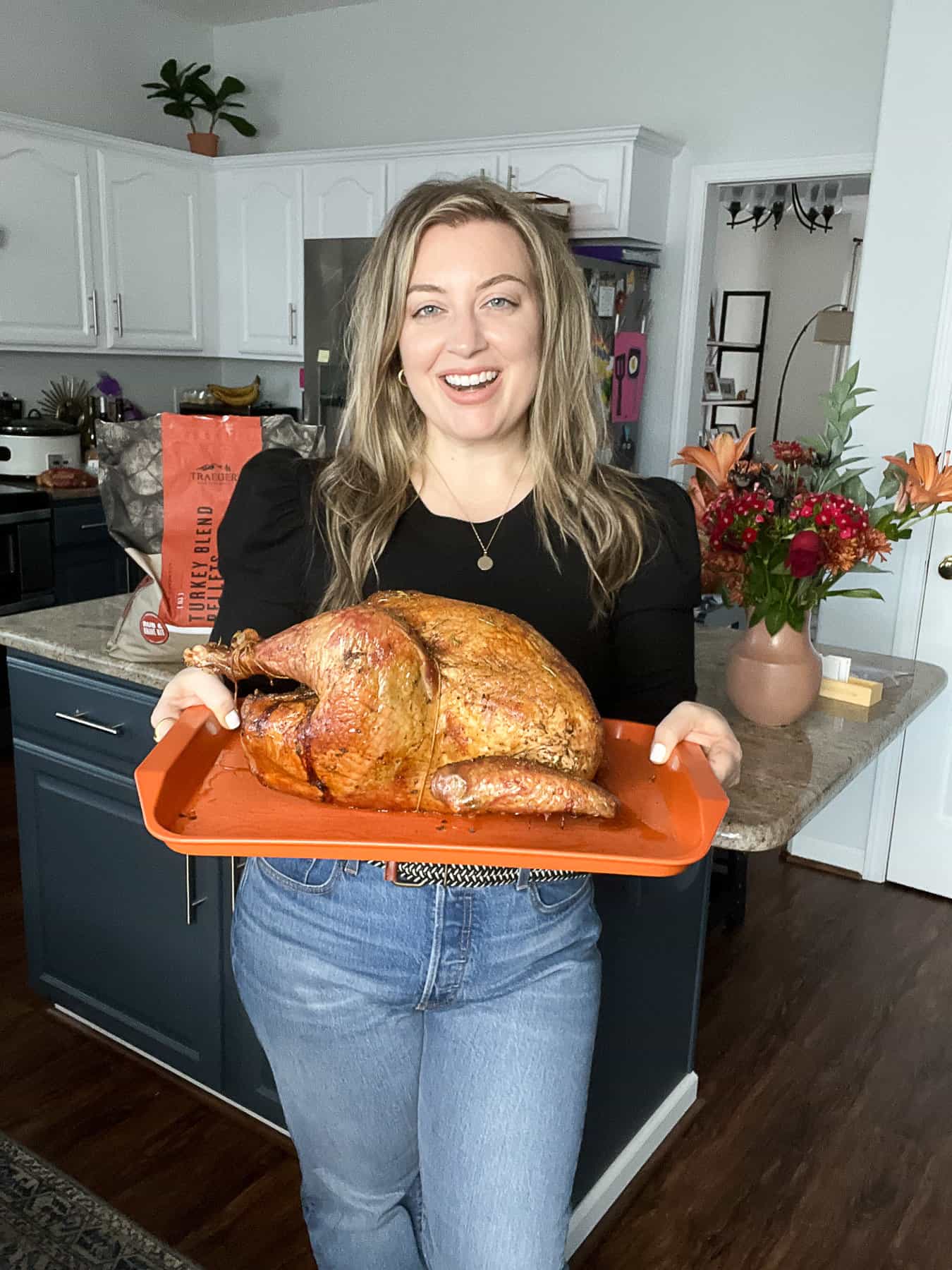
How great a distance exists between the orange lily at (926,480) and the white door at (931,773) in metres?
1.14

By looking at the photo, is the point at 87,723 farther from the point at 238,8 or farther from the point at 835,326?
the point at 835,326

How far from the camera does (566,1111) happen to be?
101 centimetres

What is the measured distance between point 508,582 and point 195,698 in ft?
1.22

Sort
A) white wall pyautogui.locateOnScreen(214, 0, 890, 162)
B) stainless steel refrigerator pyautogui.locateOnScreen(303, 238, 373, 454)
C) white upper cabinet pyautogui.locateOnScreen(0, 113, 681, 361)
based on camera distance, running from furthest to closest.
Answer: stainless steel refrigerator pyautogui.locateOnScreen(303, 238, 373, 454) < white upper cabinet pyautogui.locateOnScreen(0, 113, 681, 361) < white wall pyautogui.locateOnScreen(214, 0, 890, 162)

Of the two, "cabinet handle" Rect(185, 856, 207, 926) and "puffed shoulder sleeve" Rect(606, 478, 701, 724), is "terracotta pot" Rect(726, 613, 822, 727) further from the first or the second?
"cabinet handle" Rect(185, 856, 207, 926)

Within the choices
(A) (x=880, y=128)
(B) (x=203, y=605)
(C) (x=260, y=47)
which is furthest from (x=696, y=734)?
(C) (x=260, y=47)

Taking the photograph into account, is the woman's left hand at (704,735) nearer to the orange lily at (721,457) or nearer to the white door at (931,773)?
the orange lily at (721,457)

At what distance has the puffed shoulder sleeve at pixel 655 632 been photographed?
1197mm

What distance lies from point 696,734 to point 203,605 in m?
0.95

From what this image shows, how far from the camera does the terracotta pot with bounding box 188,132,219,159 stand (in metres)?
4.70

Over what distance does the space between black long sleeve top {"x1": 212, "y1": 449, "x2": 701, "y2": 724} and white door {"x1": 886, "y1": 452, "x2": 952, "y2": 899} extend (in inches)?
72.5

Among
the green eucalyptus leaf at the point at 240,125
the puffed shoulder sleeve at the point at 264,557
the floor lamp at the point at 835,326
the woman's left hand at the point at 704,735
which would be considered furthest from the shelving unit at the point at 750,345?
the woman's left hand at the point at 704,735

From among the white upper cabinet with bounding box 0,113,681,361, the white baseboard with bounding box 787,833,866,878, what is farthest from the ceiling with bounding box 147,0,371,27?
the white baseboard with bounding box 787,833,866,878

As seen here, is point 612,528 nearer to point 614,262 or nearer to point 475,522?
point 475,522
